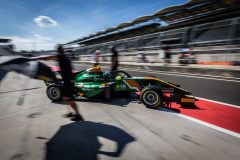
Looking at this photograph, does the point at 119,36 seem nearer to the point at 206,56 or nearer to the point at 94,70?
the point at 206,56

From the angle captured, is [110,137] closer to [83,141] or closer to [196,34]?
[83,141]

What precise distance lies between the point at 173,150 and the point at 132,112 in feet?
5.74

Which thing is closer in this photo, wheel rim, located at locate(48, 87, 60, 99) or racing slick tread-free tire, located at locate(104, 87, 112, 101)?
racing slick tread-free tire, located at locate(104, 87, 112, 101)

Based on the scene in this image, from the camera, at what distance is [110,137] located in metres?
3.24

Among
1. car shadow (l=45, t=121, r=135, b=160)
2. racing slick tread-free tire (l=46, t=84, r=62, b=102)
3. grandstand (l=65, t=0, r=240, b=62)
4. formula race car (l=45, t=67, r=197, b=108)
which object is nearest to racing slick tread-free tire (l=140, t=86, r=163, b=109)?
formula race car (l=45, t=67, r=197, b=108)

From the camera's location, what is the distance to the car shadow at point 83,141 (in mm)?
2721

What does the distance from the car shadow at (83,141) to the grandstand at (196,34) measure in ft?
28.7

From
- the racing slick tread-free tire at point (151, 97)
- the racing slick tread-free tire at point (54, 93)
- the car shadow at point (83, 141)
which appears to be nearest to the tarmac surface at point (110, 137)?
the car shadow at point (83, 141)

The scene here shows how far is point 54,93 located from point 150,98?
9.94ft

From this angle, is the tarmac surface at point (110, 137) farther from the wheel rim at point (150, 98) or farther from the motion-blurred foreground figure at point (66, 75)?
the motion-blurred foreground figure at point (66, 75)

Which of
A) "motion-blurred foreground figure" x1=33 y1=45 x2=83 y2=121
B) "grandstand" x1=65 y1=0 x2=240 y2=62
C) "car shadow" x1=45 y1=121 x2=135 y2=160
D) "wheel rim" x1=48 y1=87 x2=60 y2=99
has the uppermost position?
"grandstand" x1=65 y1=0 x2=240 y2=62

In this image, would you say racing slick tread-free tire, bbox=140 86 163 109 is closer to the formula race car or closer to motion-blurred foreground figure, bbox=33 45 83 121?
the formula race car

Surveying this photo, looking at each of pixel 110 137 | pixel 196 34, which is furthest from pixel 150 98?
pixel 196 34

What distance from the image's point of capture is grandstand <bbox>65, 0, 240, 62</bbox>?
10.3m
